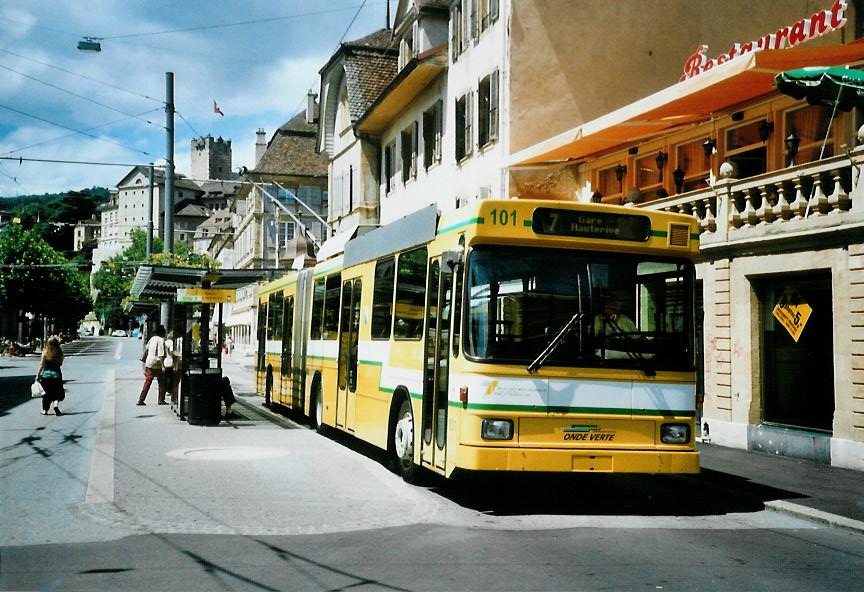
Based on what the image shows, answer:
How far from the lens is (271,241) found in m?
75.5

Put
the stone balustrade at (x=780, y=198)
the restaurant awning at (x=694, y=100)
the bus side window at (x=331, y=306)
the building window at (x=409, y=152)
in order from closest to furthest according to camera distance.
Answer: the stone balustrade at (x=780, y=198) < the restaurant awning at (x=694, y=100) < the bus side window at (x=331, y=306) < the building window at (x=409, y=152)

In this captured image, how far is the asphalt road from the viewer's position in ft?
22.3

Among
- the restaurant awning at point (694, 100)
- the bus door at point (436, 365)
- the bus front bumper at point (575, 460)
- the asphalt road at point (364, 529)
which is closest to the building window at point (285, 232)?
the restaurant awning at point (694, 100)

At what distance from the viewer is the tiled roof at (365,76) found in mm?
38062

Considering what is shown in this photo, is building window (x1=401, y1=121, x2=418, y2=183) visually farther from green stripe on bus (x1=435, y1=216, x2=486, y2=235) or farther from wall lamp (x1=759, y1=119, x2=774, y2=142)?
green stripe on bus (x1=435, y1=216, x2=486, y2=235)

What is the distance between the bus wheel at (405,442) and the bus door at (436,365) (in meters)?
0.49

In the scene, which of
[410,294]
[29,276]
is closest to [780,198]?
[410,294]

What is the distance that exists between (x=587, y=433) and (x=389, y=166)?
27150mm

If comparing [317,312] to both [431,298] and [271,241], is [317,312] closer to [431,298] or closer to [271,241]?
[431,298]

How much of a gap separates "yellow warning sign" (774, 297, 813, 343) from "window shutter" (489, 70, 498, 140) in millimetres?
10571

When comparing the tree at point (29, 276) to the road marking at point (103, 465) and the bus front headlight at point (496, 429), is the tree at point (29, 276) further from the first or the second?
the bus front headlight at point (496, 429)

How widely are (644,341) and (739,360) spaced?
23.9 ft

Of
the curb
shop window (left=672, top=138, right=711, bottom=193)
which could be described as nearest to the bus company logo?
the curb

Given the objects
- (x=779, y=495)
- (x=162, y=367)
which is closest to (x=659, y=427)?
(x=779, y=495)
